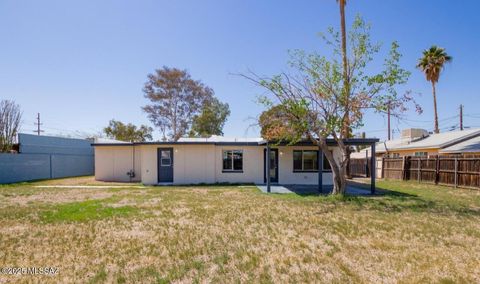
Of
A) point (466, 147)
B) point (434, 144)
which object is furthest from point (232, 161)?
point (434, 144)

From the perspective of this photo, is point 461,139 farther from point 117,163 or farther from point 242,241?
point 117,163

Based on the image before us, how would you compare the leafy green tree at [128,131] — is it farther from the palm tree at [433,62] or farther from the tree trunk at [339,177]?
the palm tree at [433,62]

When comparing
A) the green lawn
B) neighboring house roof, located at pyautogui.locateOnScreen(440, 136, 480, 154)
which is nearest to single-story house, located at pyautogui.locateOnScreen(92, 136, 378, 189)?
the green lawn

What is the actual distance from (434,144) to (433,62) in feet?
29.0

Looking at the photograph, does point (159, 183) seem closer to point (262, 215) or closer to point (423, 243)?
point (262, 215)

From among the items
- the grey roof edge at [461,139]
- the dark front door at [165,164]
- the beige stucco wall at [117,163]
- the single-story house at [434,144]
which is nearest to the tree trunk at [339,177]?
the dark front door at [165,164]

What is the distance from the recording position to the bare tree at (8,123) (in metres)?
21.4

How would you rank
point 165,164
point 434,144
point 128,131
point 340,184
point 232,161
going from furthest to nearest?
point 128,131
point 434,144
point 232,161
point 165,164
point 340,184

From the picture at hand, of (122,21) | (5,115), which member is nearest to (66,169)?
(5,115)

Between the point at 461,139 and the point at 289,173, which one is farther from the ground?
the point at 461,139

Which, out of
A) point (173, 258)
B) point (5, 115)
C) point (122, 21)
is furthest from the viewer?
point (5, 115)

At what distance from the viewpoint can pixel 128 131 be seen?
34.6 m

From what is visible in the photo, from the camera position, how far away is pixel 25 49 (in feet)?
44.0

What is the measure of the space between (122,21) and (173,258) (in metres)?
12.0
